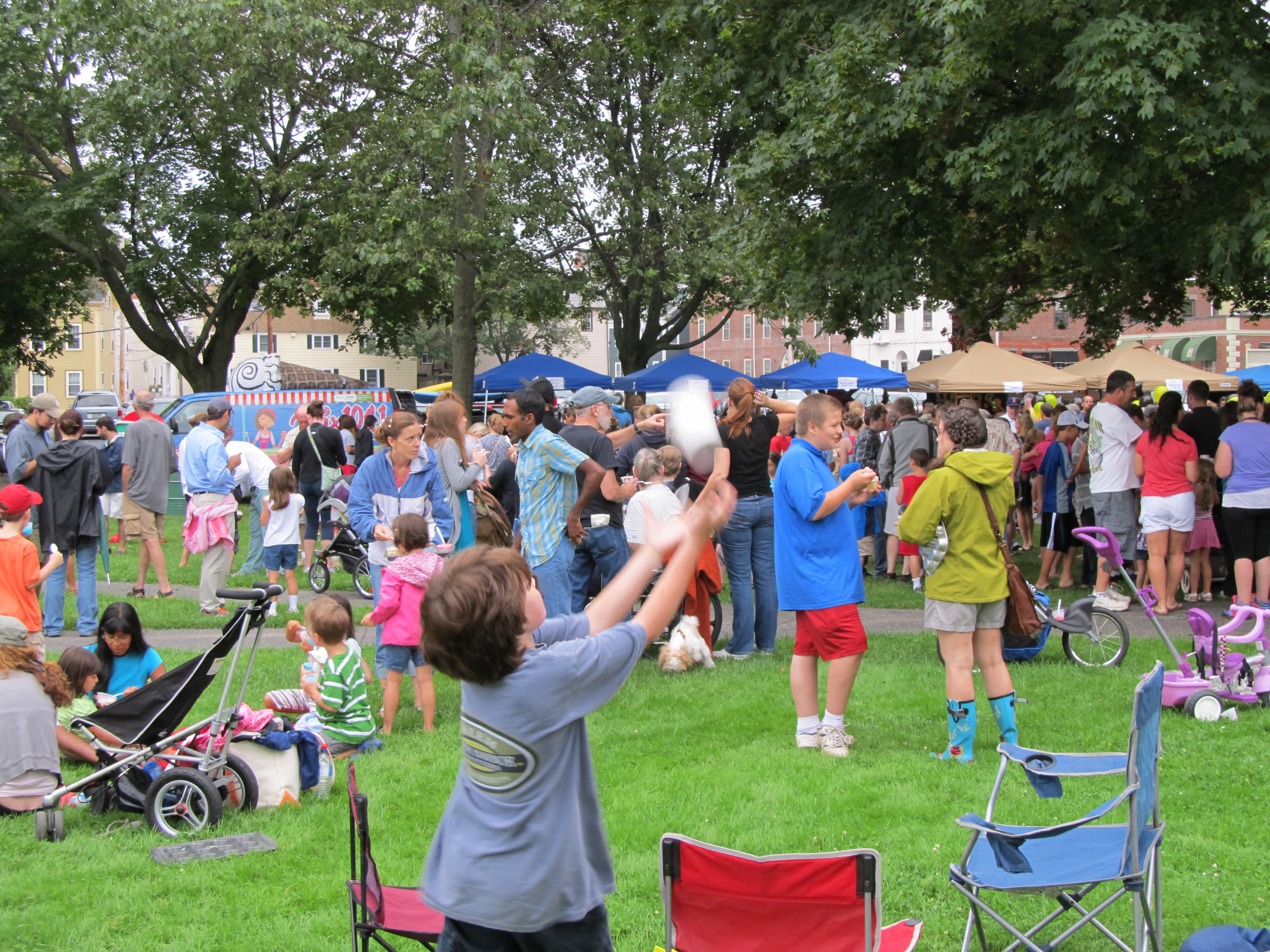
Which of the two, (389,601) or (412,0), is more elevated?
(412,0)

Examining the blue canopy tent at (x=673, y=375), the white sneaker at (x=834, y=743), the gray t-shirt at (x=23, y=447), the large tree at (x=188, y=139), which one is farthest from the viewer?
the large tree at (x=188, y=139)

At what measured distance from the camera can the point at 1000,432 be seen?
11.2m

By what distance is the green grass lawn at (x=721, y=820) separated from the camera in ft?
13.6

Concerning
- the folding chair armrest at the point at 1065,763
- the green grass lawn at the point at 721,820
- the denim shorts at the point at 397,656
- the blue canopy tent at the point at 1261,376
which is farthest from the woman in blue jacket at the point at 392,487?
the blue canopy tent at the point at 1261,376

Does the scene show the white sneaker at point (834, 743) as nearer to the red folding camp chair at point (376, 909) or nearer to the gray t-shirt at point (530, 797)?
the red folding camp chair at point (376, 909)

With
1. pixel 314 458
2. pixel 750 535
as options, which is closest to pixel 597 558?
pixel 750 535

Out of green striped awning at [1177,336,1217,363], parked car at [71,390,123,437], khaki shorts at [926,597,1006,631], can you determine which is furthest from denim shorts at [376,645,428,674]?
green striped awning at [1177,336,1217,363]

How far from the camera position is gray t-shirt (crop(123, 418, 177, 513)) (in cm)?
1110

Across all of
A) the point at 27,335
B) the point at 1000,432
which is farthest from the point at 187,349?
the point at 1000,432

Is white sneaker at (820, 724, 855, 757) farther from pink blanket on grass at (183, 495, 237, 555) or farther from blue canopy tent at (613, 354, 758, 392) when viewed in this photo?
blue canopy tent at (613, 354, 758, 392)

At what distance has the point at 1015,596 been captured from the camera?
5.81 metres

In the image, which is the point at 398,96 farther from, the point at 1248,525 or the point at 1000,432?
the point at 1248,525

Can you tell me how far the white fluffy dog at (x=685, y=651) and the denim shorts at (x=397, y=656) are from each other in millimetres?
2123

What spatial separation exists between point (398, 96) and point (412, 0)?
7.41ft
